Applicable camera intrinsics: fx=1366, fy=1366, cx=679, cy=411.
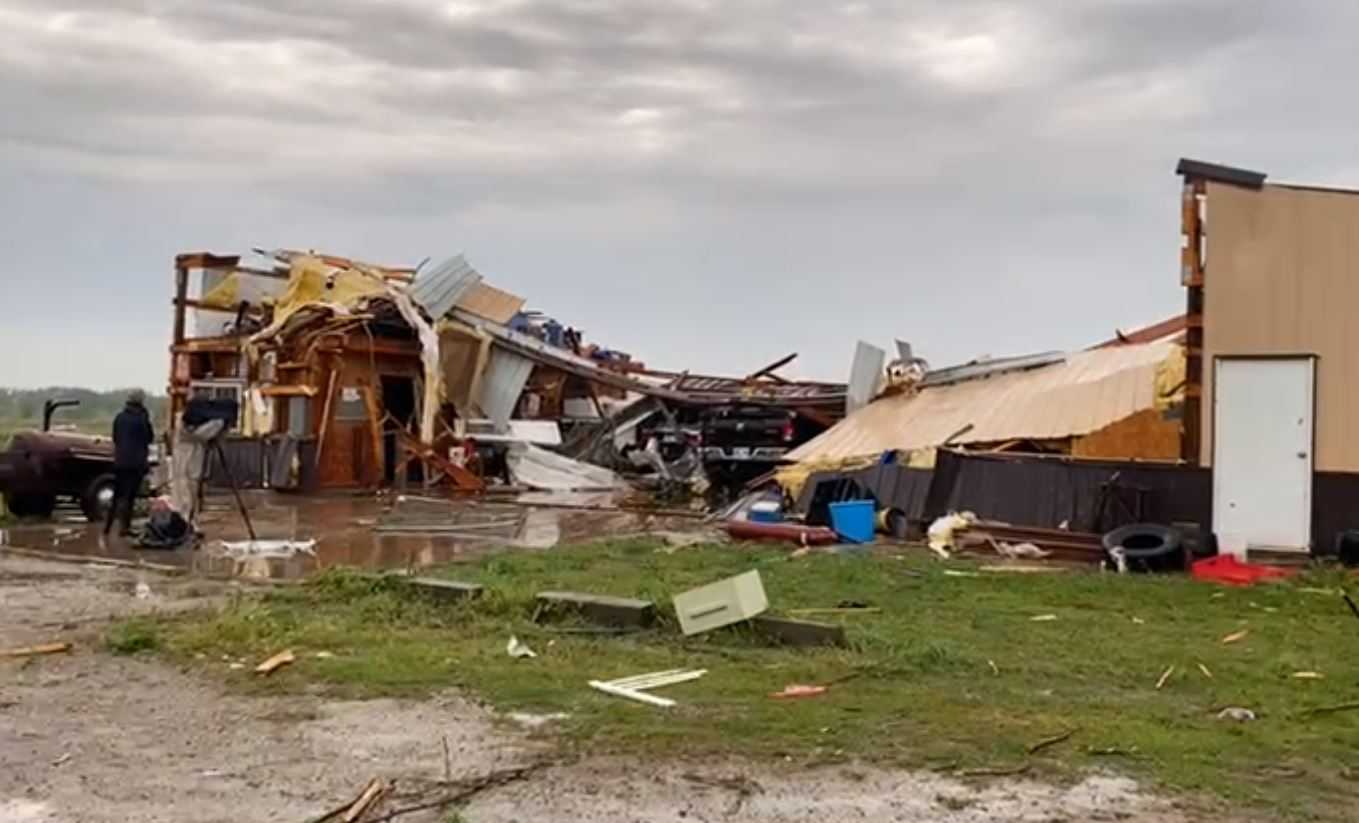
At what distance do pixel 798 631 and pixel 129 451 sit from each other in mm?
9430

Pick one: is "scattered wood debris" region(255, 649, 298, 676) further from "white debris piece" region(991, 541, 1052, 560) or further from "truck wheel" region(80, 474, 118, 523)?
"truck wheel" region(80, 474, 118, 523)

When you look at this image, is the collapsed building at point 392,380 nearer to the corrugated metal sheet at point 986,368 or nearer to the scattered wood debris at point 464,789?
the corrugated metal sheet at point 986,368

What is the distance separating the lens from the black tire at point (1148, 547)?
12.4m

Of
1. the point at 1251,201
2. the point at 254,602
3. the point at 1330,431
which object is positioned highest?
the point at 1251,201

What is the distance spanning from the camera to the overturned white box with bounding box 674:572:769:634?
27.1 feet

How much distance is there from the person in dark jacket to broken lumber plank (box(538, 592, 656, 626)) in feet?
25.0

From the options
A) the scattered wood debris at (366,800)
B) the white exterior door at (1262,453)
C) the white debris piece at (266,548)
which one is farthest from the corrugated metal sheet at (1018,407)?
the scattered wood debris at (366,800)

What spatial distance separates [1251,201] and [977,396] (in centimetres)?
616

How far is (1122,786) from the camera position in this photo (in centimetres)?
518

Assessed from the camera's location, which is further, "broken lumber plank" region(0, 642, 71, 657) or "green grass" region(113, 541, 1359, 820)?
"broken lumber plank" region(0, 642, 71, 657)

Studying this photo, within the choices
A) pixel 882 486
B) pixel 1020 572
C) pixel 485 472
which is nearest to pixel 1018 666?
pixel 1020 572

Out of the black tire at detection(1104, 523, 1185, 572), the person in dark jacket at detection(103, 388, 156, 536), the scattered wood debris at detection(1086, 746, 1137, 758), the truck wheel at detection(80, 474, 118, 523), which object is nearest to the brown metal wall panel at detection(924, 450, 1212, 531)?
the black tire at detection(1104, 523, 1185, 572)

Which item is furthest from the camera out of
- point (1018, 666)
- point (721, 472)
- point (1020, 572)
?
point (721, 472)

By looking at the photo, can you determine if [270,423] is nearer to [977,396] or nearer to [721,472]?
[721,472]
